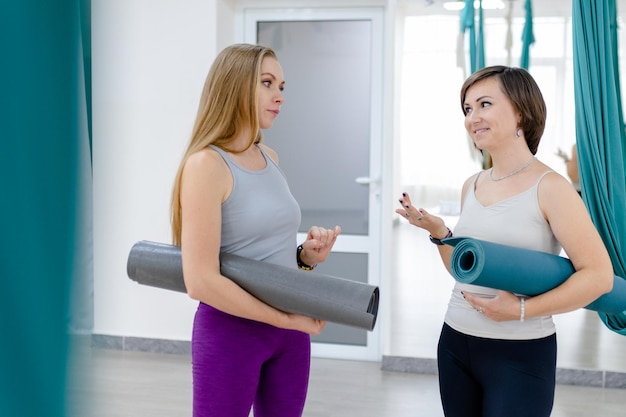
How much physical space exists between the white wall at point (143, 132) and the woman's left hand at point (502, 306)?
9.74 feet

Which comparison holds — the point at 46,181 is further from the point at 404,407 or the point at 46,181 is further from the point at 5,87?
the point at 404,407

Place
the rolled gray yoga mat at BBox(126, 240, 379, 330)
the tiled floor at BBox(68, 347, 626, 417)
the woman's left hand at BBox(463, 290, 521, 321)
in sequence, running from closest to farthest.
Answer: the rolled gray yoga mat at BBox(126, 240, 379, 330), the woman's left hand at BBox(463, 290, 521, 321), the tiled floor at BBox(68, 347, 626, 417)

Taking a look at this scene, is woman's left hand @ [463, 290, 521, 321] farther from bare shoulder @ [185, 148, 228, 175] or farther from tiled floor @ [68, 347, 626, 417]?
tiled floor @ [68, 347, 626, 417]

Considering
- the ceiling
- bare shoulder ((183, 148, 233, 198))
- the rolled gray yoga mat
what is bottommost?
the rolled gray yoga mat

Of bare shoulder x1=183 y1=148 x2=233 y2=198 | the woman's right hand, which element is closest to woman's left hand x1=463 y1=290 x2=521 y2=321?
the woman's right hand

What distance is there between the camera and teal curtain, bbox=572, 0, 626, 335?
8.45ft

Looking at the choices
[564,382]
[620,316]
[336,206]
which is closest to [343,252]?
[336,206]

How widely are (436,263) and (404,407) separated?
15.2ft

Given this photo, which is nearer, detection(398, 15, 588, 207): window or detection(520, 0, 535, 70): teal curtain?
detection(520, 0, 535, 70): teal curtain

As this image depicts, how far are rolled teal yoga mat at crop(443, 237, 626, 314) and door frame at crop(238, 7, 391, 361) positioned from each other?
2633 mm

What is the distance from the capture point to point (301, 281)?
125 centimetres

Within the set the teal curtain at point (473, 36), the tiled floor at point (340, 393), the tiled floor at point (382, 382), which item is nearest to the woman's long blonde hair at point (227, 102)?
the tiled floor at point (382, 382)

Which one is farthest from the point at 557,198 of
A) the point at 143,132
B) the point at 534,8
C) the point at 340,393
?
the point at 534,8

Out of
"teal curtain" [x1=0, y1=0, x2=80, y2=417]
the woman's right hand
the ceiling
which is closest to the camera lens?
"teal curtain" [x1=0, y1=0, x2=80, y2=417]
